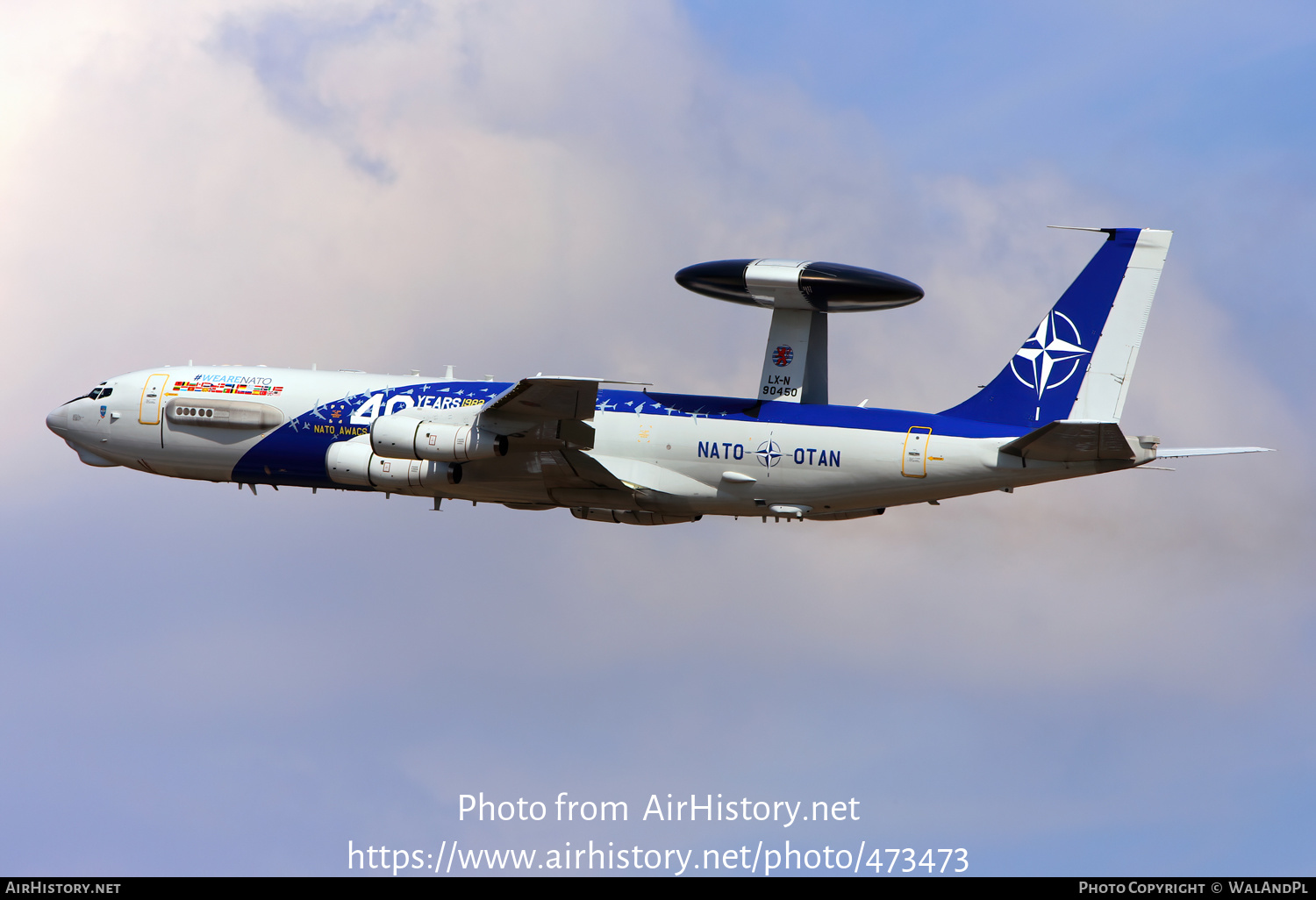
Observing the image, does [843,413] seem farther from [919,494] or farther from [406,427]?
[406,427]

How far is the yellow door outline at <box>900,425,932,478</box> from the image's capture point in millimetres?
34469

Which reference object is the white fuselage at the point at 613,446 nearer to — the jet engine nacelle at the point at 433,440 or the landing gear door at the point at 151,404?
the landing gear door at the point at 151,404

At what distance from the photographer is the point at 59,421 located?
42.1 m

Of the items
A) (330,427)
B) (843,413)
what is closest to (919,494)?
(843,413)

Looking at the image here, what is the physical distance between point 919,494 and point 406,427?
1154 centimetres

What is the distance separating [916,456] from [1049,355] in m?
3.84

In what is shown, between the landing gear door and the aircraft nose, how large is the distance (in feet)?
8.71

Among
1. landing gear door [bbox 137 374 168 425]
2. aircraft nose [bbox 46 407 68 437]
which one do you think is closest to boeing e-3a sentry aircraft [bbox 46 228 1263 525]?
landing gear door [bbox 137 374 168 425]

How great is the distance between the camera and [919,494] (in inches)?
1378

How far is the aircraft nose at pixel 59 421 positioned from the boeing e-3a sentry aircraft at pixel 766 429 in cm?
599

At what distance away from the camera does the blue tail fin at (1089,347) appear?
3450 cm

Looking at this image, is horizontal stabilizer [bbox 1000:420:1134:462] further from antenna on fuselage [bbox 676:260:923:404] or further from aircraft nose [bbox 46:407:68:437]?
aircraft nose [bbox 46:407:68:437]

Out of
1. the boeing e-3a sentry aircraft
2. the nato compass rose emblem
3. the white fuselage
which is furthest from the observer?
the nato compass rose emblem

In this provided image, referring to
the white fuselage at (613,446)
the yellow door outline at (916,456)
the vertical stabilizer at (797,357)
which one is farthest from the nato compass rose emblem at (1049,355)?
the vertical stabilizer at (797,357)
